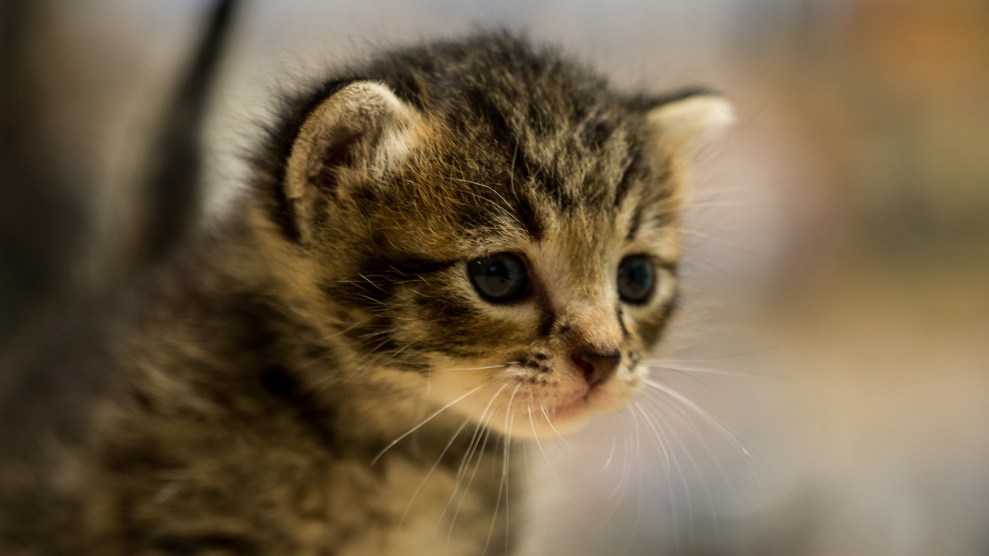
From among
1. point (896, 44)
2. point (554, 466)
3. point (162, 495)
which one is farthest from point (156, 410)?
point (896, 44)

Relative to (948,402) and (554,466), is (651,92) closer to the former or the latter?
(554,466)

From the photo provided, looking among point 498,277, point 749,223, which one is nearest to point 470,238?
point 498,277

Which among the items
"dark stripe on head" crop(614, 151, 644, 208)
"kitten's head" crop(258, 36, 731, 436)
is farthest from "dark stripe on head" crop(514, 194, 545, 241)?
"dark stripe on head" crop(614, 151, 644, 208)

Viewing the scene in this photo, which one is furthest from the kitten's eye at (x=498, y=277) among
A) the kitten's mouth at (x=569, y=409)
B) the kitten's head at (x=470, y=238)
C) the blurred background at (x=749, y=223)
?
the blurred background at (x=749, y=223)

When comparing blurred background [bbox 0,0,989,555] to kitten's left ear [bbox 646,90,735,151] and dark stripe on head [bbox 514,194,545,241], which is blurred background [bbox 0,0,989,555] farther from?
dark stripe on head [bbox 514,194,545,241]

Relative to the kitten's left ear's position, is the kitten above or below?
below

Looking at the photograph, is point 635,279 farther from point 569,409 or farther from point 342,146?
point 342,146

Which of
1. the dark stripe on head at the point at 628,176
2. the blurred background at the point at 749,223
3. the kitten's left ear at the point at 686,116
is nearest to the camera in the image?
the dark stripe on head at the point at 628,176

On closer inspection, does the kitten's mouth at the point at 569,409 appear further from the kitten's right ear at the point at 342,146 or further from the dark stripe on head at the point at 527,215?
the kitten's right ear at the point at 342,146
